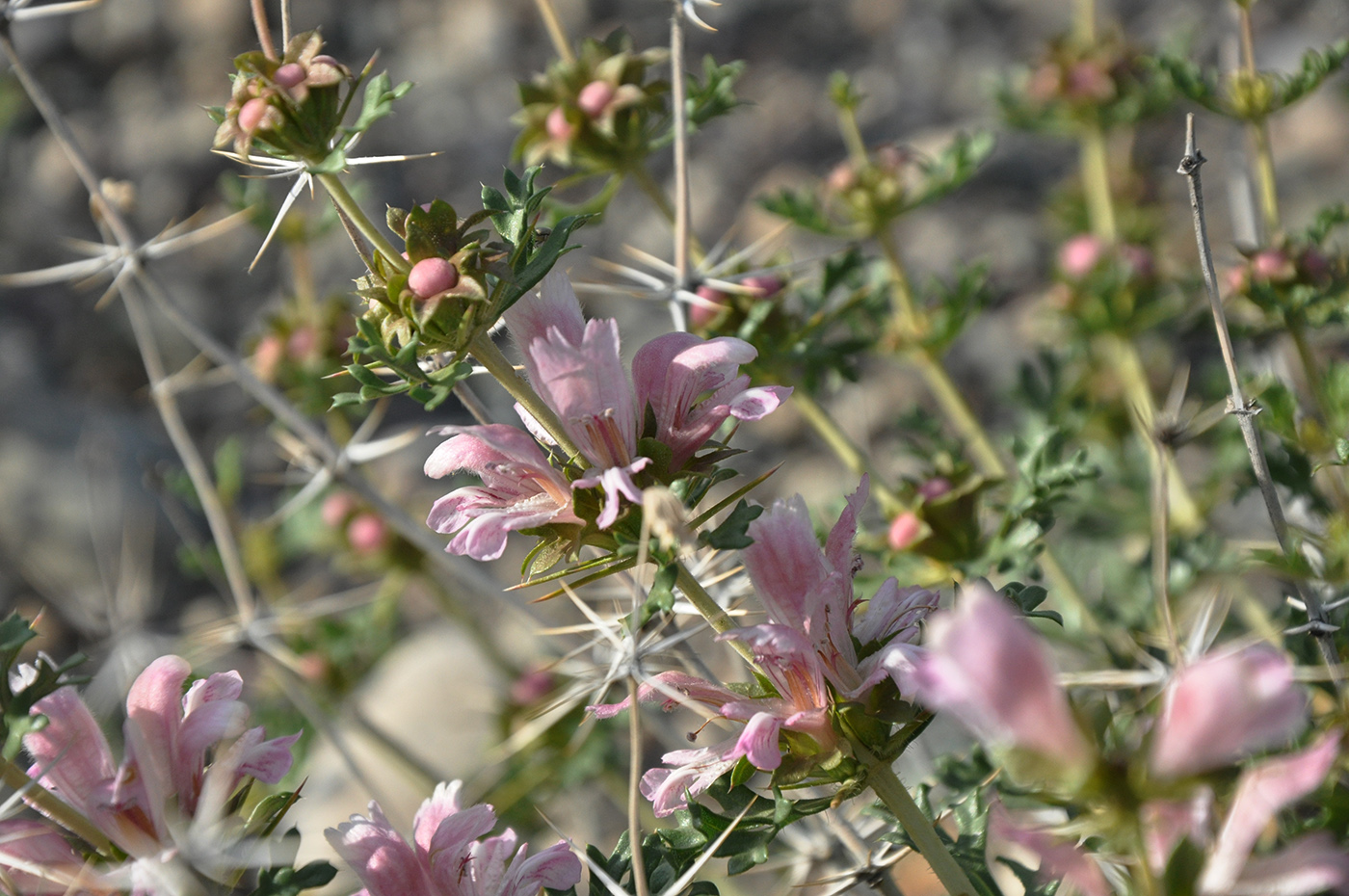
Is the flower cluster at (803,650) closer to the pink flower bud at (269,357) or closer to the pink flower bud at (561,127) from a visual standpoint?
the pink flower bud at (561,127)

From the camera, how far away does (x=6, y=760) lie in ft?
1.94

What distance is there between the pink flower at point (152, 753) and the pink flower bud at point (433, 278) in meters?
0.27

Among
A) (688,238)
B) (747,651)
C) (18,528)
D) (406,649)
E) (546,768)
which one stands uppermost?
(688,238)

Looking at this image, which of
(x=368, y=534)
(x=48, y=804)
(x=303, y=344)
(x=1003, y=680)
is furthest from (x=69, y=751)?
(x=368, y=534)

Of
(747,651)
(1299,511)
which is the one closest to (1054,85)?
(1299,511)

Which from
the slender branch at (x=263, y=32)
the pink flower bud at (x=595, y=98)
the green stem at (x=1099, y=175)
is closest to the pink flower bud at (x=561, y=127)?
the pink flower bud at (x=595, y=98)

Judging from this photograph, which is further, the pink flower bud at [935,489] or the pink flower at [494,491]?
the pink flower bud at [935,489]

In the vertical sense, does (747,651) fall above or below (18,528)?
above

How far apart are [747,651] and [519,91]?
0.62 m

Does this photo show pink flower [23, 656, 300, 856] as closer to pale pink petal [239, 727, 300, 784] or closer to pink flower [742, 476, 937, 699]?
pale pink petal [239, 727, 300, 784]

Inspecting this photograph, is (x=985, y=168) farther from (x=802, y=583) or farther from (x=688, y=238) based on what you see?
(x=802, y=583)

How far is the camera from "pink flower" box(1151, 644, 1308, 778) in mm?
380

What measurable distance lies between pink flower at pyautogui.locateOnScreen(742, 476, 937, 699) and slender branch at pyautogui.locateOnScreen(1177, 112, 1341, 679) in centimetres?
25

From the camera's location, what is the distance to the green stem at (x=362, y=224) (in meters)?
0.61
